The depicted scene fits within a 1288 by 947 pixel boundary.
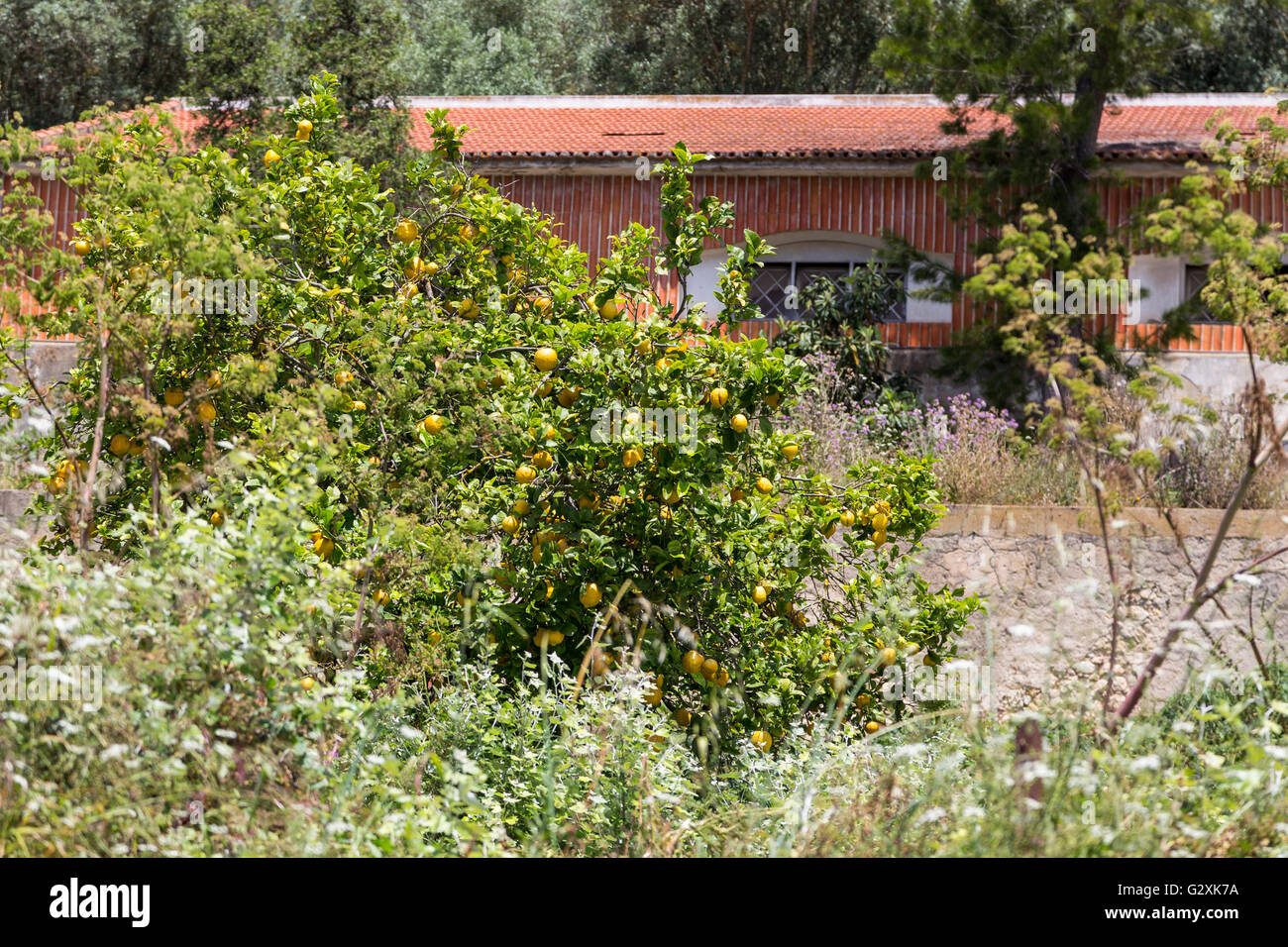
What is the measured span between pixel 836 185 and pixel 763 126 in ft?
6.48

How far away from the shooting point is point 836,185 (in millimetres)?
14297

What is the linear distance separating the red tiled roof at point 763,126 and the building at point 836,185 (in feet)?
0.10

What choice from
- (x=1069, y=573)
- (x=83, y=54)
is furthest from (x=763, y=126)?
(x=83, y=54)

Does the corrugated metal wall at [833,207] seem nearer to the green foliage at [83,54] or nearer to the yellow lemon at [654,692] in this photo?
the yellow lemon at [654,692]

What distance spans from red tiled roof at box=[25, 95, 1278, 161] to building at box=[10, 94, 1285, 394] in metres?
0.03

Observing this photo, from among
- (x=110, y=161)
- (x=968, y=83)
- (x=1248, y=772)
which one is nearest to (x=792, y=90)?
(x=968, y=83)

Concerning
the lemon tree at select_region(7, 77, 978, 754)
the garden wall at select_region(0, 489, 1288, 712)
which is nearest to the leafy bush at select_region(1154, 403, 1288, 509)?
the garden wall at select_region(0, 489, 1288, 712)

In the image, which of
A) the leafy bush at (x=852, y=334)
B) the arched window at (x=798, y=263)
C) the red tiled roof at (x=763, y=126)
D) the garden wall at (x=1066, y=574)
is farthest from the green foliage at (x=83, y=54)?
the garden wall at (x=1066, y=574)

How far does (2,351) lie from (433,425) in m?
1.61

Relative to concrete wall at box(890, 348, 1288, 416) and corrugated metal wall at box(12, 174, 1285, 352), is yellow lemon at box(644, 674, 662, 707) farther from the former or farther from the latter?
corrugated metal wall at box(12, 174, 1285, 352)

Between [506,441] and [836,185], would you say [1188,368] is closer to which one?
[836,185]
